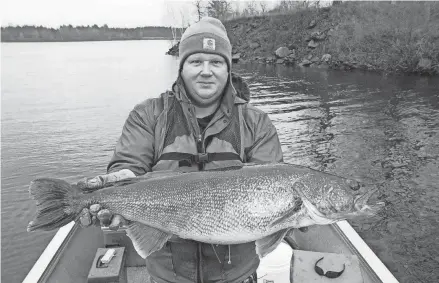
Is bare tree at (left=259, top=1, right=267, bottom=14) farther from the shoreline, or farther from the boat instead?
the boat

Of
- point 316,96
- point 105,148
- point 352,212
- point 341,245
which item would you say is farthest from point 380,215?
point 316,96

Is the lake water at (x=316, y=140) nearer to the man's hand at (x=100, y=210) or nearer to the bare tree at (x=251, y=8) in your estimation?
the man's hand at (x=100, y=210)

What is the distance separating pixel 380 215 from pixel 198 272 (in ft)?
21.6

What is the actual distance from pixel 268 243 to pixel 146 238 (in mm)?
938

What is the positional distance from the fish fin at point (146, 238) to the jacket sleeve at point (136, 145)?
16.8 inches

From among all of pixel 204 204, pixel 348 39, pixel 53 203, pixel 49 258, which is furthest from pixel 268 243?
pixel 348 39

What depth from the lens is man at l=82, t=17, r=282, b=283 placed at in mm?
2834

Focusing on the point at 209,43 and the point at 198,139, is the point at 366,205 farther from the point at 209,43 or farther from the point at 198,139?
Result: the point at 209,43

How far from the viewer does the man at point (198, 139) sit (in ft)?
9.30

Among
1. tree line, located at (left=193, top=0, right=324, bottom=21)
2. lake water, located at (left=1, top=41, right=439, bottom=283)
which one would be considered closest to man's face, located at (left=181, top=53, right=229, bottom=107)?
lake water, located at (left=1, top=41, right=439, bottom=283)

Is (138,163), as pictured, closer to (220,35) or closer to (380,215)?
(220,35)

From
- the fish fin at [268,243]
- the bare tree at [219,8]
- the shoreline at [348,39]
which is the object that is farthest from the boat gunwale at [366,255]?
the bare tree at [219,8]

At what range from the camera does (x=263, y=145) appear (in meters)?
3.04

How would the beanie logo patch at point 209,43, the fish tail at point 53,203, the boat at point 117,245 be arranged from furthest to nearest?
the boat at point 117,245
the beanie logo patch at point 209,43
the fish tail at point 53,203
